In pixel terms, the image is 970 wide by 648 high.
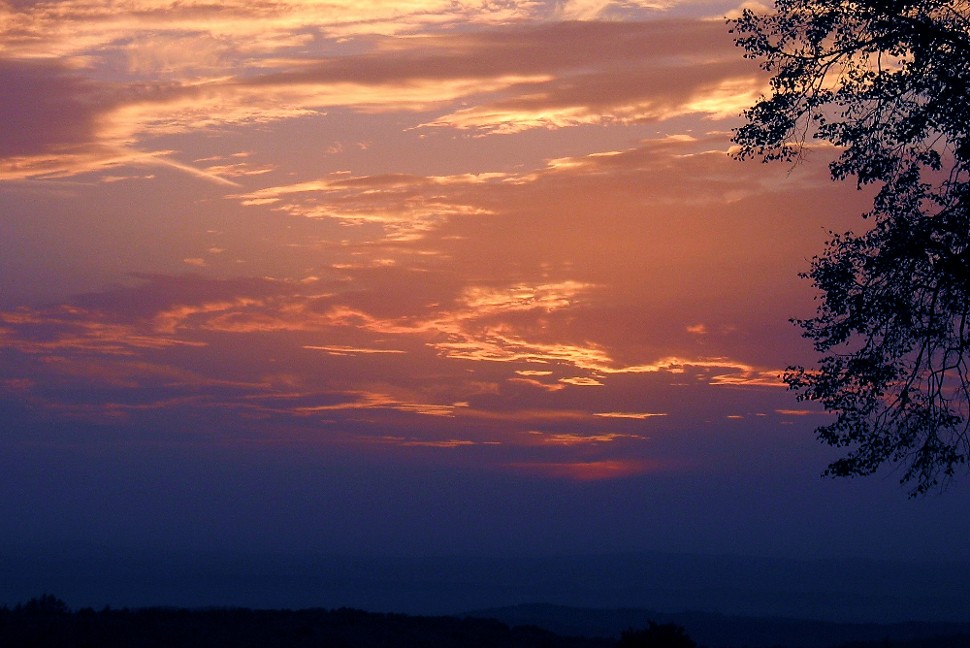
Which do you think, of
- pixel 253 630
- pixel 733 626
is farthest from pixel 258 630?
pixel 733 626

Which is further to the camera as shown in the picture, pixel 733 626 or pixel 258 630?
pixel 733 626

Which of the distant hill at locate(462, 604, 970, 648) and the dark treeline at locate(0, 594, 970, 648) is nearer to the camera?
the dark treeline at locate(0, 594, 970, 648)

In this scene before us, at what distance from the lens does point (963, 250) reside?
1997 centimetres

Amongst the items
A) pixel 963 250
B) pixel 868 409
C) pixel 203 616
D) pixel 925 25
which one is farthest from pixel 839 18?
pixel 203 616

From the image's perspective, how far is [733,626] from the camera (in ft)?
241

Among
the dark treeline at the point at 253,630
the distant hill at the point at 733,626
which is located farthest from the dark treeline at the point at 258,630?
the distant hill at the point at 733,626

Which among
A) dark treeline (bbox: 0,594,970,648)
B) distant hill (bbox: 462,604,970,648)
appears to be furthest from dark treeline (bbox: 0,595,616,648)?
distant hill (bbox: 462,604,970,648)

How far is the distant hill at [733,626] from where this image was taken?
55375mm

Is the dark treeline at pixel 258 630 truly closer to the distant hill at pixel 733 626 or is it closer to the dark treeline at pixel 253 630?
the dark treeline at pixel 253 630

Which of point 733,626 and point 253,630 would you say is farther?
point 733,626

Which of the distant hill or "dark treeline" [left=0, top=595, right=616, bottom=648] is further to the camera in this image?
the distant hill

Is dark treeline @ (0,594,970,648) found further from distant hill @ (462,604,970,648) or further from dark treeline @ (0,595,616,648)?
distant hill @ (462,604,970,648)

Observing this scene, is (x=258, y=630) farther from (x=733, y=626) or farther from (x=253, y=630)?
(x=733, y=626)

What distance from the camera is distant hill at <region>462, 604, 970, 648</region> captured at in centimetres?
5538
